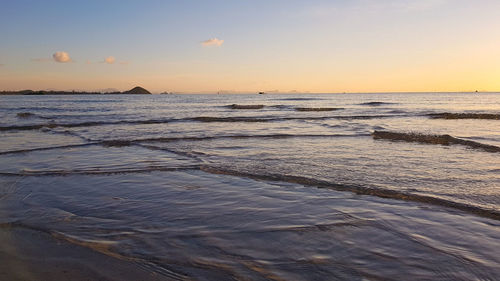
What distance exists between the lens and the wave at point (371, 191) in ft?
16.8

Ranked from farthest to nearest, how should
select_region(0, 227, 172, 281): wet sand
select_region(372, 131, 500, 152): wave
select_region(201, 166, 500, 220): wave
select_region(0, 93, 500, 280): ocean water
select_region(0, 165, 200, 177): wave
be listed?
select_region(372, 131, 500, 152): wave < select_region(0, 165, 200, 177): wave < select_region(201, 166, 500, 220): wave < select_region(0, 93, 500, 280): ocean water < select_region(0, 227, 172, 281): wet sand

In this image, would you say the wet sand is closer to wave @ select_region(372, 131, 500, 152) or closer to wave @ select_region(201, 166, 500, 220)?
wave @ select_region(201, 166, 500, 220)

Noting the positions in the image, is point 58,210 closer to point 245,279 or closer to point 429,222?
point 245,279

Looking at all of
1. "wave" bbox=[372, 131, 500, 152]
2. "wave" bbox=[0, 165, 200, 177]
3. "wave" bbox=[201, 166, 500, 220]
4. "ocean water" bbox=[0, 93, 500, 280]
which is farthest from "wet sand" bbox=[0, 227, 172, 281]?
"wave" bbox=[372, 131, 500, 152]

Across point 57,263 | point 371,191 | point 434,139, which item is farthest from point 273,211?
point 434,139

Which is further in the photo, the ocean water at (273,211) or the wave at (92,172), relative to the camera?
the wave at (92,172)

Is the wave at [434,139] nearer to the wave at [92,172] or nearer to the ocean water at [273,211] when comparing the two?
the ocean water at [273,211]

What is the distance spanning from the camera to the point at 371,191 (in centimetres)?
615

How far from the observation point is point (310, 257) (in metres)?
3.43

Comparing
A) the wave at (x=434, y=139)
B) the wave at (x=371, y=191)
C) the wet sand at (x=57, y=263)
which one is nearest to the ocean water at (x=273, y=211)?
the wave at (x=371, y=191)

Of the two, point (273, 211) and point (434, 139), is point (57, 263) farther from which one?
point (434, 139)

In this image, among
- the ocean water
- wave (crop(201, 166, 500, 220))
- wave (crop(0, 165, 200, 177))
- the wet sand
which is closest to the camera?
the wet sand

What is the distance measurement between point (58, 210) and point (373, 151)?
8.74m

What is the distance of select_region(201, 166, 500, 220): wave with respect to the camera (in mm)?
5134
